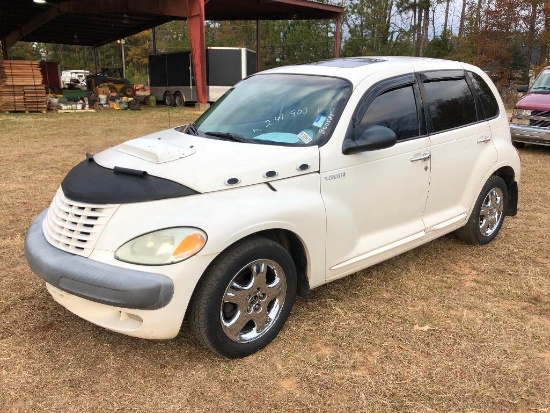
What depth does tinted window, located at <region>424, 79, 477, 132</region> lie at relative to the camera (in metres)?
4.05

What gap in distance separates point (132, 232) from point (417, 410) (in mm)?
1795

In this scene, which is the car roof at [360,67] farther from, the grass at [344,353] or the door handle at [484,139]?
the grass at [344,353]

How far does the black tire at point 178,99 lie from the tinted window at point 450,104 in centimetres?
2059

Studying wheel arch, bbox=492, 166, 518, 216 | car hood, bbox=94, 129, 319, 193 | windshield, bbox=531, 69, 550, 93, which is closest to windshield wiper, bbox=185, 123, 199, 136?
car hood, bbox=94, 129, 319, 193

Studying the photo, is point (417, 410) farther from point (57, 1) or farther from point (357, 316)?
point (57, 1)

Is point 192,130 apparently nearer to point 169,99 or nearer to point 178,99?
point 178,99

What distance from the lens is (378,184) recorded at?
356cm

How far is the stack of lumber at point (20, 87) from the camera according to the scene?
58.2 ft

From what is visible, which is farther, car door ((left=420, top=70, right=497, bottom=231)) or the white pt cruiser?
car door ((left=420, top=70, right=497, bottom=231))

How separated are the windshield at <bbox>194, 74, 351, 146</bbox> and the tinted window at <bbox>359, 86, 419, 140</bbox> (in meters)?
0.26

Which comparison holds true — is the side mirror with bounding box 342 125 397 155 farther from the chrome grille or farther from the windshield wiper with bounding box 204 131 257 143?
the chrome grille

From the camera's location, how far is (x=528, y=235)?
206 inches

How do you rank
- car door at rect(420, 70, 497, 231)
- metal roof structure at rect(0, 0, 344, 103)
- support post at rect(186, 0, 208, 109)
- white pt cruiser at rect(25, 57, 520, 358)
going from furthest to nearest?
1. metal roof structure at rect(0, 0, 344, 103)
2. support post at rect(186, 0, 208, 109)
3. car door at rect(420, 70, 497, 231)
4. white pt cruiser at rect(25, 57, 520, 358)

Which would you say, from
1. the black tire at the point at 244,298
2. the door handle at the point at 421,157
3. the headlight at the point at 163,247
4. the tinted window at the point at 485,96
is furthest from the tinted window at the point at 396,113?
the headlight at the point at 163,247
